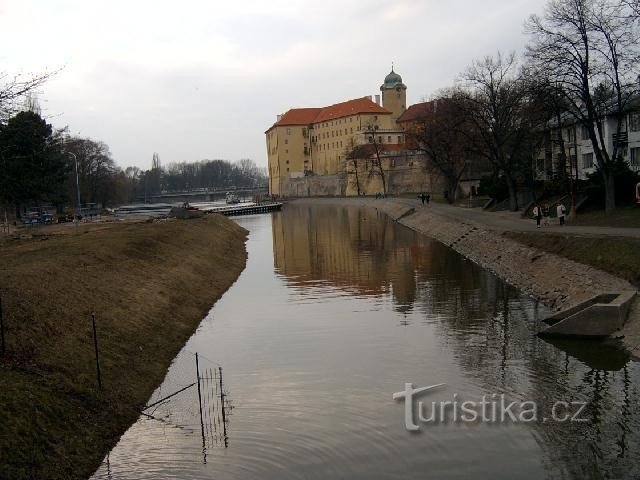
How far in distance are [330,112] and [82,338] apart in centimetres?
14257

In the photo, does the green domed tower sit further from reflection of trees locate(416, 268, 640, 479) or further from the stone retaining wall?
reflection of trees locate(416, 268, 640, 479)

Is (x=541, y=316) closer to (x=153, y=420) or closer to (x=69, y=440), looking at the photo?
(x=153, y=420)

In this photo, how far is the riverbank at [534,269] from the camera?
22.2 meters

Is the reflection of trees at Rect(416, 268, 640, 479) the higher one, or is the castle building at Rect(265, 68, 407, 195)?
the castle building at Rect(265, 68, 407, 195)

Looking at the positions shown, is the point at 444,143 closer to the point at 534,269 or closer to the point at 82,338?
the point at 534,269

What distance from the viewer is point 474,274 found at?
33031mm

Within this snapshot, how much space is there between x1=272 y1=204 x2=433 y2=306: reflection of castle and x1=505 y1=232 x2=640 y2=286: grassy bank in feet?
22.3

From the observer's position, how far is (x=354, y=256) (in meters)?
43.9

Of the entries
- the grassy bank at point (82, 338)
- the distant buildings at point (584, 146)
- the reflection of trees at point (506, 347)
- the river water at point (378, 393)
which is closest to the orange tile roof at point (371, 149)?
the distant buildings at point (584, 146)

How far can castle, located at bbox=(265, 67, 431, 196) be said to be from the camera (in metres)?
123

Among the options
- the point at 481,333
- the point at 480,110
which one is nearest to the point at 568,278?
the point at 481,333

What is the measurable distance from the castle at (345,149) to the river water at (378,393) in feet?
294

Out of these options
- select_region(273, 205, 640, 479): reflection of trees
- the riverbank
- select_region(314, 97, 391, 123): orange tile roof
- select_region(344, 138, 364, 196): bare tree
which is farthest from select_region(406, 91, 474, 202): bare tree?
select_region(314, 97, 391, 123): orange tile roof

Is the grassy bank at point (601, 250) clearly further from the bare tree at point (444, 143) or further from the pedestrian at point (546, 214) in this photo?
the bare tree at point (444, 143)
